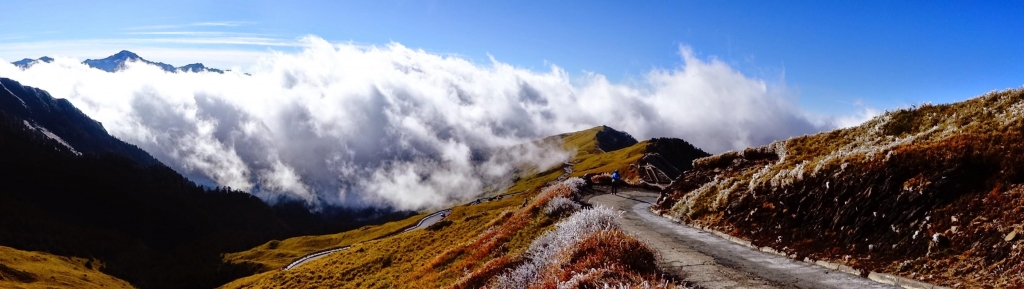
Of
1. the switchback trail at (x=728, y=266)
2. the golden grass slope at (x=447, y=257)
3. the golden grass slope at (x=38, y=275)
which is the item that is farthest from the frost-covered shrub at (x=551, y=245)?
the golden grass slope at (x=38, y=275)

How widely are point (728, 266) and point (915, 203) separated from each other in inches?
284

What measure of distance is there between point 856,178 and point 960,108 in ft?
42.5

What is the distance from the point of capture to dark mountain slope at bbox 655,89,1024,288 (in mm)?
15891

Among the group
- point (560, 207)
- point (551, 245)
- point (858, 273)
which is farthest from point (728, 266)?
point (560, 207)

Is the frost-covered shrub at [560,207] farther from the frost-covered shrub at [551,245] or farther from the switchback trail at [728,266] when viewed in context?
the frost-covered shrub at [551,245]

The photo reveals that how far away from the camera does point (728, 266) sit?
19.1 metres

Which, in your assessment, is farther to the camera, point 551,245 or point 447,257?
point 447,257

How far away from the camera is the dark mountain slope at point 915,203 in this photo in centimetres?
1589

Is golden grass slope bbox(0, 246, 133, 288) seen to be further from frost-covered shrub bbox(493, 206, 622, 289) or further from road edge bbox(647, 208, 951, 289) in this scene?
road edge bbox(647, 208, 951, 289)

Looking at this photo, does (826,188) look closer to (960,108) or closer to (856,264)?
(856,264)

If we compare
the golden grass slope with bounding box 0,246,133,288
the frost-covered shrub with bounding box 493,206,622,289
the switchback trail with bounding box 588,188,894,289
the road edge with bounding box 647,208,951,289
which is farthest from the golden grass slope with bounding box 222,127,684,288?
the golden grass slope with bounding box 0,246,133,288

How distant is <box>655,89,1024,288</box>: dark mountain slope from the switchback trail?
113 cm

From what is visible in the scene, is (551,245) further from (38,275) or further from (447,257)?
(38,275)

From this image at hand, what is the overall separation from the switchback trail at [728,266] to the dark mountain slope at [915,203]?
1.13m
